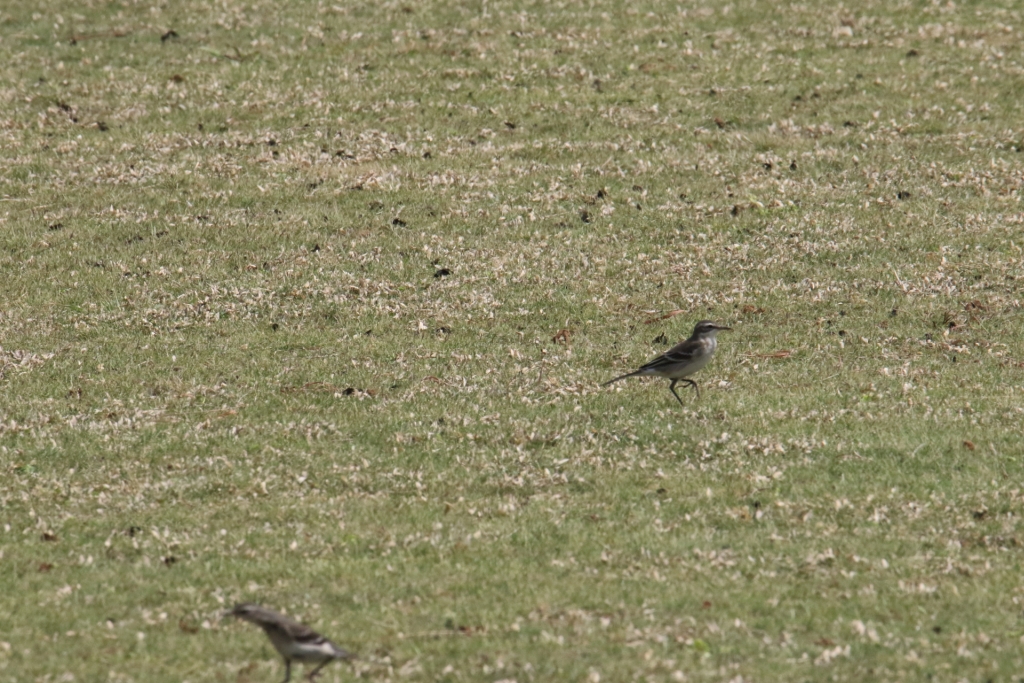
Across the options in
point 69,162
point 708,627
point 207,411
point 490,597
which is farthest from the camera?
point 69,162

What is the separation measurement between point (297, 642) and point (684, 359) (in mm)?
10129

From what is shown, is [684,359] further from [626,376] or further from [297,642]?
[297,642]

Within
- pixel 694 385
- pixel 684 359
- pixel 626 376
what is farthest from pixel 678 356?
pixel 694 385

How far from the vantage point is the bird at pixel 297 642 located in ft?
41.8

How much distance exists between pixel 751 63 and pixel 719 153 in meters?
6.78

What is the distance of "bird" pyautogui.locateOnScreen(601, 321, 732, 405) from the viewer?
21.4m

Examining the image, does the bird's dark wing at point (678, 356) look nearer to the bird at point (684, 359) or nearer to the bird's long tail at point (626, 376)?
the bird at point (684, 359)

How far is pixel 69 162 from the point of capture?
1375 inches

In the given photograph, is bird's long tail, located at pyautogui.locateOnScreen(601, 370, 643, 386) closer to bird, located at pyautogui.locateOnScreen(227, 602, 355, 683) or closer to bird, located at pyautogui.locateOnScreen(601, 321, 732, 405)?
bird, located at pyautogui.locateOnScreen(601, 321, 732, 405)

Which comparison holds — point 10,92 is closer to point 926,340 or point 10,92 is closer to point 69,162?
point 69,162

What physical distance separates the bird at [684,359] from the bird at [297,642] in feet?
31.1

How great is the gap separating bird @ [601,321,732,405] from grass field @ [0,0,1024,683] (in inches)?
25.7

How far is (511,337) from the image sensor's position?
2536cm

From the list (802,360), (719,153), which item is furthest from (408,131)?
(802,360)
